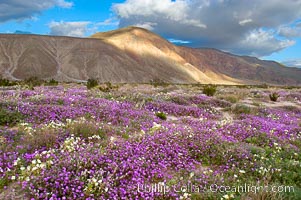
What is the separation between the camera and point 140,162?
549cm

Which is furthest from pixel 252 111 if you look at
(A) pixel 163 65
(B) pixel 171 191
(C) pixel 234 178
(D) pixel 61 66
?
(A) pixel 163 65

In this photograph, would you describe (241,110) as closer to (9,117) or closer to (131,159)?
(131,159)

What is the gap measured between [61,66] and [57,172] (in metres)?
123

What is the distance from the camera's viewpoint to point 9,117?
28.0 feet

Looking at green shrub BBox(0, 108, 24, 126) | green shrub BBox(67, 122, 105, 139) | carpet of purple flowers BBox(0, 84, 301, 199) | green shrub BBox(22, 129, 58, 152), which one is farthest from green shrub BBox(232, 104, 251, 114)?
green shrub BBox(0, 108, 24, 126)

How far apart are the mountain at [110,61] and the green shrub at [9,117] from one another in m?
87.8

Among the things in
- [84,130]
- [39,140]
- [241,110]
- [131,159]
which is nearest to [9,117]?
[39,140]

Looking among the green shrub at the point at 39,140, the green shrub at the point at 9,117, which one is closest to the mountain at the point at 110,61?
the green shrub at the point at 9,117

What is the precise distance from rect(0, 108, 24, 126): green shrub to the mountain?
87.8m

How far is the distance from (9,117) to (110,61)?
123 meters

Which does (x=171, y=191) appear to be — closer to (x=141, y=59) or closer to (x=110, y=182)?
(x=110, y=182)

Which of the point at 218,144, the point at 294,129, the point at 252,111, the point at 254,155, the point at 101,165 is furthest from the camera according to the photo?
the point at 252,111

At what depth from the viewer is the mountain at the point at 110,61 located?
115m

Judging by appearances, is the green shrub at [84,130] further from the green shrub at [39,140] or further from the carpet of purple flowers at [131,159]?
the green shrub at [39,140]
